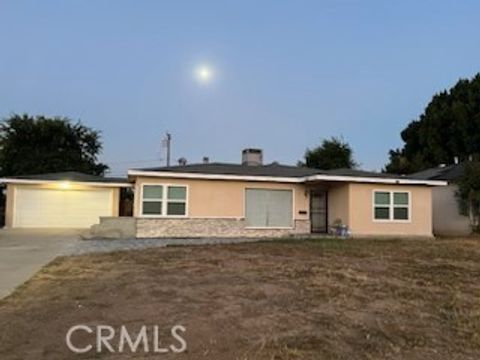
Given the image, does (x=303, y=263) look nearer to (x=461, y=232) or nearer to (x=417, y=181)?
(x=417, y=181)

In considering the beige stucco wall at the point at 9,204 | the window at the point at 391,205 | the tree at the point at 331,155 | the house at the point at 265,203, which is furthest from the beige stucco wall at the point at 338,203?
the tree at the point at 331,155

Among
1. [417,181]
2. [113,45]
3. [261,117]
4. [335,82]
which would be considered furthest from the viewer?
[261,117]

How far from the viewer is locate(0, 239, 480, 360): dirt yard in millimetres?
5293

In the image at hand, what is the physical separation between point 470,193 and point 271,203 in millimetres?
9385

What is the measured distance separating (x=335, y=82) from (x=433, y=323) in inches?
762

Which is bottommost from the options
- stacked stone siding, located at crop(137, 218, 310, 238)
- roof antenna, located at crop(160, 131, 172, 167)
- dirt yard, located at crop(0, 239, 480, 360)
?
dirt yard, located at crop(0, 239, 480, 360)

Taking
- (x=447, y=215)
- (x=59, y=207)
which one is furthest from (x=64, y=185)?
(x=447, y=215)

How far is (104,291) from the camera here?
321 inches

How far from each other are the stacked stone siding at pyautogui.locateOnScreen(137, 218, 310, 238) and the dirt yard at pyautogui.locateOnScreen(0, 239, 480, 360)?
7923mm

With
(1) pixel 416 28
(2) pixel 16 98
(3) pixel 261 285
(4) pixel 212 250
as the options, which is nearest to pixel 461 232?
(1) pixel 416 28

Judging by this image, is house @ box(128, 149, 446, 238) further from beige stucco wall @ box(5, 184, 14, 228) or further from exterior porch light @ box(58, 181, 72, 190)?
beige stucco wall @ box(5, 184, 14, 228)

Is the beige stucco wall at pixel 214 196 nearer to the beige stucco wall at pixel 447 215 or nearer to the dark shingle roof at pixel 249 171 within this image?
the dark shingle roof at pixel 249 171

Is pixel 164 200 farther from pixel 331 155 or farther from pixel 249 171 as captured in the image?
pixel 331 155

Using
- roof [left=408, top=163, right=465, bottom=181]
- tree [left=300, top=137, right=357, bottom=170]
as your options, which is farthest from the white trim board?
tree [left=300, top=137, right=357, bottom=170]
